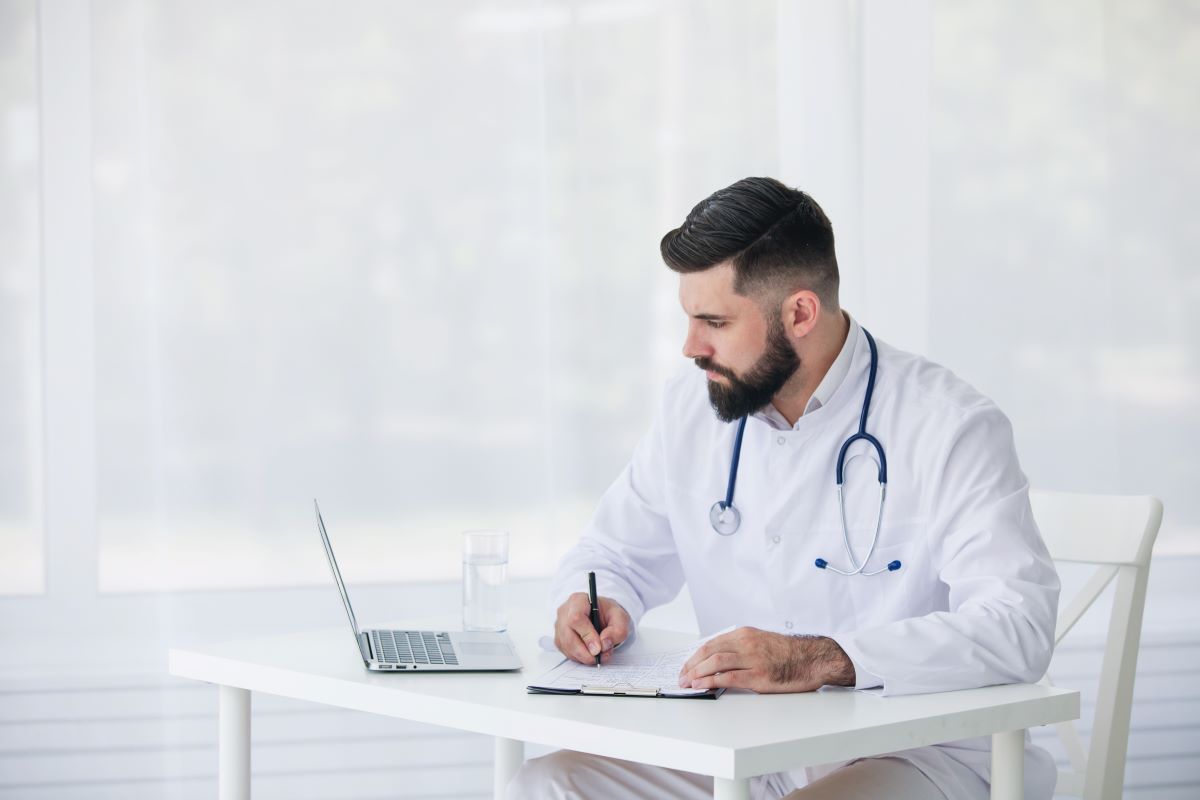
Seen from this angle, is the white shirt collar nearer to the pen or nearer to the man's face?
the man's face

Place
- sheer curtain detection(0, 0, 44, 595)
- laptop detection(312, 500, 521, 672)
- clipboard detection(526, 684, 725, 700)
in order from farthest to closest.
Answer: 1. sheer curtain detection(0, 0, 44, 595)
2. laptop detection(312, 500, 521, 672)
3. clipboard detection(526, 684, 725, 700)

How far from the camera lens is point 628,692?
1548 millimetres

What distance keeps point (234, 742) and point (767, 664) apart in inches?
31.3

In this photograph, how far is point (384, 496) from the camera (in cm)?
304

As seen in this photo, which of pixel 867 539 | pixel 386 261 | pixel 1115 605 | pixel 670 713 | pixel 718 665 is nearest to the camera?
pixel 670 713

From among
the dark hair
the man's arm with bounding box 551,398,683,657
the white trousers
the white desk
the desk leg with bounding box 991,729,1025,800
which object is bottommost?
the white trousers

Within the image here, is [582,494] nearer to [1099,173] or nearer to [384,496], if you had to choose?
[384,496]

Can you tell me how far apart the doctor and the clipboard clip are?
0.19 m

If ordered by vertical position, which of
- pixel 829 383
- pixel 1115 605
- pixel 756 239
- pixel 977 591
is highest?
pixel 756 239

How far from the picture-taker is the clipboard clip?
1543 mm

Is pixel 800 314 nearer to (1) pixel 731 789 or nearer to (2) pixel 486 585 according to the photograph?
(2) pixel 486 585

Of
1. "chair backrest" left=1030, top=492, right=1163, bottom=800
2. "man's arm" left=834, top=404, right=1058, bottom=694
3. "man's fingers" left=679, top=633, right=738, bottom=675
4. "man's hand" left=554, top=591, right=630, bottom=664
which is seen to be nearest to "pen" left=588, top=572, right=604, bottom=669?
"man's hand" left=554, top=591, right=630, bottom=664

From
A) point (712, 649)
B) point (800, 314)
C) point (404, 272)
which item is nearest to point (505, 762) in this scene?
point (712, 649)

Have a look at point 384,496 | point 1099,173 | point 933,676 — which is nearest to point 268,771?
point 384,496
